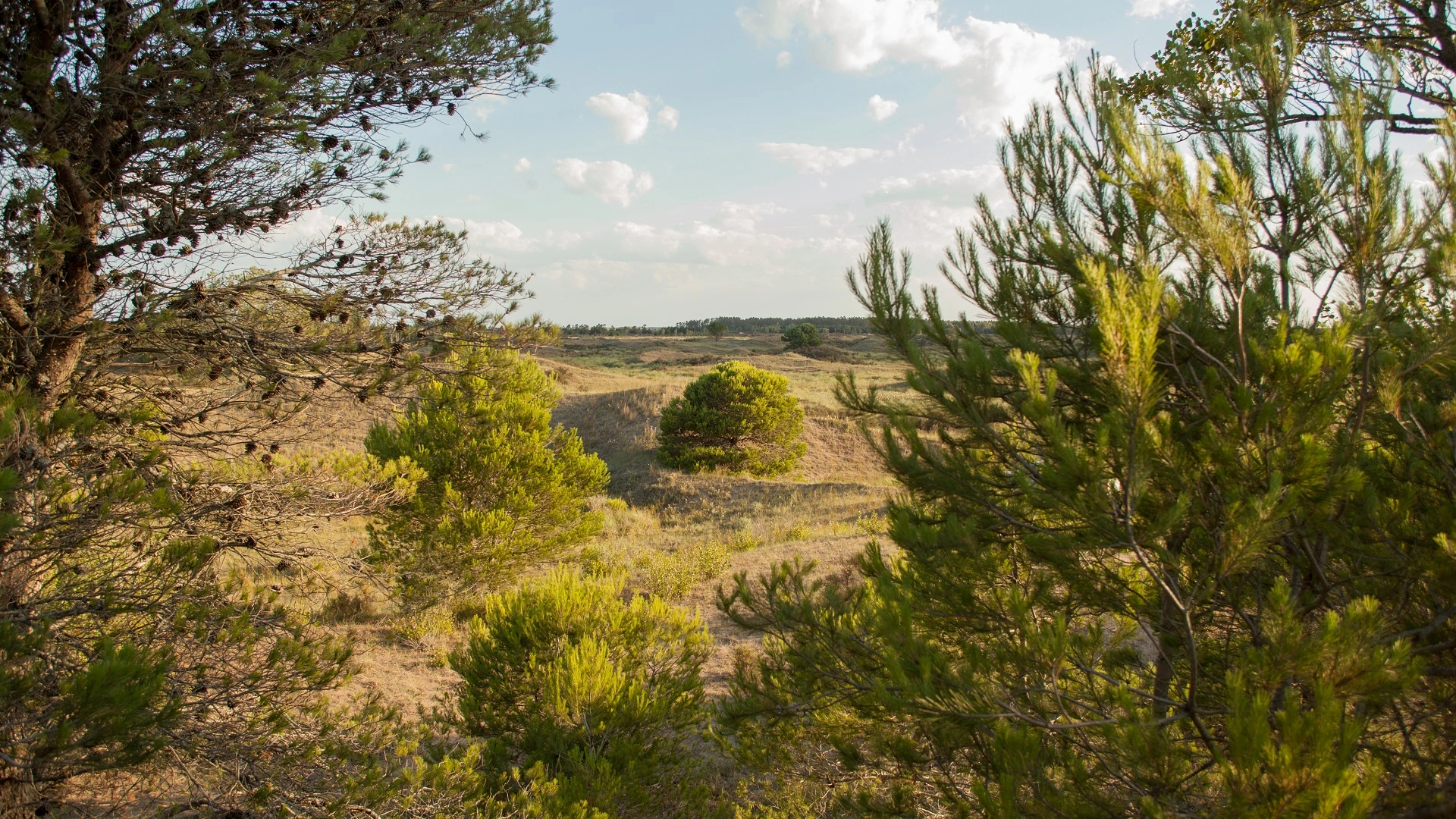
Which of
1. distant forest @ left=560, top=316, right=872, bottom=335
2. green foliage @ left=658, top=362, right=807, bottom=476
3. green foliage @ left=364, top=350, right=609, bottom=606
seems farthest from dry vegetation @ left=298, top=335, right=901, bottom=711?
distant forest @ left=560, top=316, right=872, bottom=335

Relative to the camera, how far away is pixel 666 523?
15758mm

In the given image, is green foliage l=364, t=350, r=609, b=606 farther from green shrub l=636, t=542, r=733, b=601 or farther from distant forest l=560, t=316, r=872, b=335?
distant forest l=560, t=316, r=872, b=335

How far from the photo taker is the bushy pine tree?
203 centimetres

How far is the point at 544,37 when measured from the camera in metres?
4.58

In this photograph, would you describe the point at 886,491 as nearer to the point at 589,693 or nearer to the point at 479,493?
the point at 589,693

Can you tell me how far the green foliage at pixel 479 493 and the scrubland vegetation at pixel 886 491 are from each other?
3403mm

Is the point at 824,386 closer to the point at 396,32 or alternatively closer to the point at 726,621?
the point at 726,621

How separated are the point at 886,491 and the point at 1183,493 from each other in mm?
1612

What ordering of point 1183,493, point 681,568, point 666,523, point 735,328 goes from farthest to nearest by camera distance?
point 735,328
point 666,523
point 681,568
point 1183,493

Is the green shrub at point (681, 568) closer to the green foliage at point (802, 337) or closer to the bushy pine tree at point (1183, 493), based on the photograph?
the bushy pine tree at point (1183, 493)

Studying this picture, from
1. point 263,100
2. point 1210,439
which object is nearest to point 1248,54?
point 1210,439

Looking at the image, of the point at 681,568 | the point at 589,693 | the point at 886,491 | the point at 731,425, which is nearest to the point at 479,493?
→ the point at 681,568

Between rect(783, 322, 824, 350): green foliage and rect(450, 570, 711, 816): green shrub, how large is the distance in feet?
162

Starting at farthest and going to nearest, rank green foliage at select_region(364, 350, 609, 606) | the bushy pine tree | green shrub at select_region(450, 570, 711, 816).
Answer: green foliage at select_region(364, 350, 609, 606), green shrub at select_region(450, 570, 711, 816), the bushy pine tree
